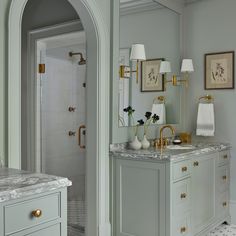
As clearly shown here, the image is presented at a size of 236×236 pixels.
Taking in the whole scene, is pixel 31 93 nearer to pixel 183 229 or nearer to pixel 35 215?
pixel 183 229

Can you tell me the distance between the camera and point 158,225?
274cm

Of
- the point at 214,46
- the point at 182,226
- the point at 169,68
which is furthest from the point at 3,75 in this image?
the point at 214,46

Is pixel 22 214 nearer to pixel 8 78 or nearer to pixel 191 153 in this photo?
pixel 8 78

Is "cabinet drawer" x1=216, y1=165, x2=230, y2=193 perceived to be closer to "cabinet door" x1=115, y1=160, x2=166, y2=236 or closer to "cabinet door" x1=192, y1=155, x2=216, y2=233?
"cabinet door" x1=192, y1=155, x2=216, y2=233

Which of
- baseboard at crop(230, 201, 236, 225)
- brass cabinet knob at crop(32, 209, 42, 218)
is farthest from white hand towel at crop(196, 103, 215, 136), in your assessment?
brass cabinet knob at crop(32, 209, 42, 218)

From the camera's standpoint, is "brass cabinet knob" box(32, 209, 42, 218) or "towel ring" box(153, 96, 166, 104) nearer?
"brass cabinet knob" box(32, 209, 42, 218)

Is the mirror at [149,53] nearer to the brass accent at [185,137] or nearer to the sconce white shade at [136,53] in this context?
the sconce white shade at [136,53]

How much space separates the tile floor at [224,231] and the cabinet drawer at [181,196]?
0.81m

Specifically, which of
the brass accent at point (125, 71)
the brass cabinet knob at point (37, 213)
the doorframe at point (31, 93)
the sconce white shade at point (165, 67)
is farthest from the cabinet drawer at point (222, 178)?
the brass cabinet knob at point (37, 213)

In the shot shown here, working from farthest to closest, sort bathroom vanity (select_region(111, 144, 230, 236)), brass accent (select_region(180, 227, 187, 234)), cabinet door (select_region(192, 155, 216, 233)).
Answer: cabinet door (select_region(192, 155, 216, 233)), brass accent (select_region(180, 227, 187, 234)), bathroom vanity (select_region(111, 144, 230, 236))

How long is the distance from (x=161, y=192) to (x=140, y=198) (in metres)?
0.22

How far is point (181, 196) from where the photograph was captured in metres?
2.83

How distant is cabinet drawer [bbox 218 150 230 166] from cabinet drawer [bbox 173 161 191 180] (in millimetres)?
771

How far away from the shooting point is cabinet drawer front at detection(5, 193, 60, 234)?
1414 mm
